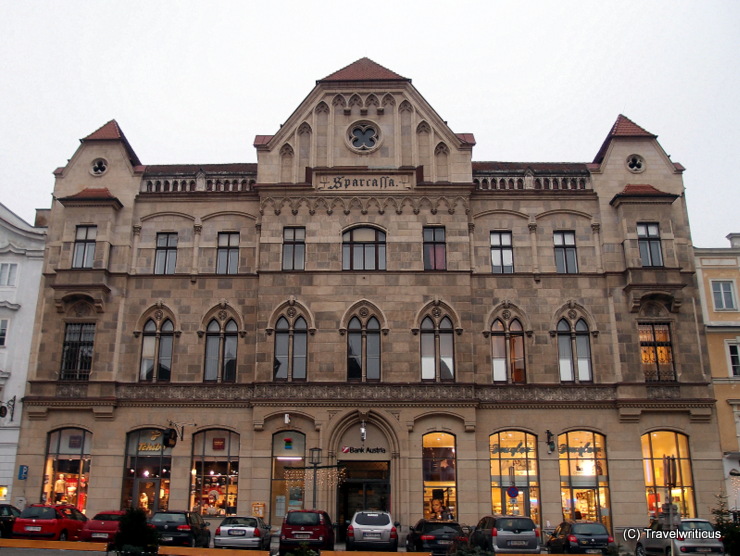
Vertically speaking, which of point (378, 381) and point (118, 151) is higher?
point (118, 151)

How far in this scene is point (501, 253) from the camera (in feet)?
118

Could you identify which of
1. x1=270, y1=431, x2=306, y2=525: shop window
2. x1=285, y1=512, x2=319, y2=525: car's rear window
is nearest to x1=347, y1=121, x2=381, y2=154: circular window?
x1=270, y1=431, x2=306, y2=525: shop window

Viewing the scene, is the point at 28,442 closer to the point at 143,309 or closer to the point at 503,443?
the point at 143,309

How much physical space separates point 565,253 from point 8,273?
2763cm

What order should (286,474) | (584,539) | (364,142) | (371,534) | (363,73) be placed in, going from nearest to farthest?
(584,539) → (371,534) → (286,474) → (364,142) → (363,73)

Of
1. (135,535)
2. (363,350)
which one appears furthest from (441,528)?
(135,535)

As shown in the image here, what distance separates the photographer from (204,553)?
68.5 ft

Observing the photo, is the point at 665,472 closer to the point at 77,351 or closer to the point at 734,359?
the point at 734,359

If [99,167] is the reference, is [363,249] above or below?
below

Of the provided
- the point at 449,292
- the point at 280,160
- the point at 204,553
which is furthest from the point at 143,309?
the point at 204,553

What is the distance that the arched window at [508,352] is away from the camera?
3434 centimetres

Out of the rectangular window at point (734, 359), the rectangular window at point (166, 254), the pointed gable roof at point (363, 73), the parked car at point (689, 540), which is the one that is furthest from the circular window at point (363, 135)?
the parked car at point (689, 540)

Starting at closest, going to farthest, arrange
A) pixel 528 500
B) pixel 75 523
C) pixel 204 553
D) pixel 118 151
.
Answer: pixel 204 553 < pixel 75 523 < pixel 528 500 < pixel 118 151

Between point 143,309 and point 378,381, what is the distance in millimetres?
11914
